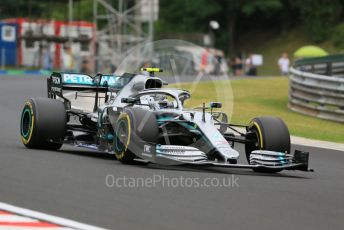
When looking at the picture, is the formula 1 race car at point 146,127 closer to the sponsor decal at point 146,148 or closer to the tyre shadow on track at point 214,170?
the sponsor decal at point 146,148

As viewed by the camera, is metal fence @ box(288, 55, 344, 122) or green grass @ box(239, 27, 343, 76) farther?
green grass @ box(239, 27, 343, 76)

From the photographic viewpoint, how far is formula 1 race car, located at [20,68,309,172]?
1153 centimetres

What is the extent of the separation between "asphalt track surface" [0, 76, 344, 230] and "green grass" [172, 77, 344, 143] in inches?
48.7

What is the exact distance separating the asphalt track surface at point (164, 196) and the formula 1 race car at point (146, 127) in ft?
0.71

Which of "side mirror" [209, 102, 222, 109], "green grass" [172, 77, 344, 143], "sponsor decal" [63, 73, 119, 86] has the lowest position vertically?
"green grass" [172, 77, 344, 143]

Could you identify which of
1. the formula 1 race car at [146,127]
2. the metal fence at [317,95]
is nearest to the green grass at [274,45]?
the metal fence at [317,95]

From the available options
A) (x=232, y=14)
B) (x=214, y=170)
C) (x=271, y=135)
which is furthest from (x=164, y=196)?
(x=232, y=14)

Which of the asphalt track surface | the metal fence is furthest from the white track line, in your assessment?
the metal fence

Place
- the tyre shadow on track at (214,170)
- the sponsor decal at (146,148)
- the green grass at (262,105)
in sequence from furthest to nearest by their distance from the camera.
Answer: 1. the green grass at (262,105)
2. the tyre shadow on track at (214,170)
3. the sponsor decal at (146,148)

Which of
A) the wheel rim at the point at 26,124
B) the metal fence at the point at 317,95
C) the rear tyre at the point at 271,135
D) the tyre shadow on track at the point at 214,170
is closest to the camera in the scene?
the tyre shadow on track at the point at 214,170

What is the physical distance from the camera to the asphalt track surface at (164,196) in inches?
324

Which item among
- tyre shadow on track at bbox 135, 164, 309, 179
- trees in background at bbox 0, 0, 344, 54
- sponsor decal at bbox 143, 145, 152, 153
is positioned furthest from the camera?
trees in background at bbox 0, 0, 344, 54

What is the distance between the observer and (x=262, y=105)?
28.9 metres

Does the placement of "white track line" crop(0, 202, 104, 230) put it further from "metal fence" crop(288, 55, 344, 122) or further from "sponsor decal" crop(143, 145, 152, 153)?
"metal fence" crop(288, 55, 344, 122)
